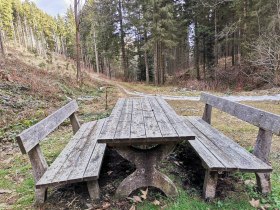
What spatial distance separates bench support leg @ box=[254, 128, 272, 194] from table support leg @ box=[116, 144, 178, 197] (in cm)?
102

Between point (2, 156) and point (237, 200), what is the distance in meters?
4.32

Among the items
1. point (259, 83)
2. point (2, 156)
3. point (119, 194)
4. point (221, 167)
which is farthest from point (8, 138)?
point (259, 83)

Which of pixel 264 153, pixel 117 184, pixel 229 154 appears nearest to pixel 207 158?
pixel 229 154

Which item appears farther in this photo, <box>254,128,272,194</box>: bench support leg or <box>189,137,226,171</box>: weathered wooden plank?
<box>254,128,272,194</box>: bench support leg

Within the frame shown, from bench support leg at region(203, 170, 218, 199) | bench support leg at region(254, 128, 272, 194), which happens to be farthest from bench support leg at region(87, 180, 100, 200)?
bench support leg at region(254, 128, 272, 194)

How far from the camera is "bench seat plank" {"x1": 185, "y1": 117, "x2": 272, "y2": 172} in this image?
2566mm

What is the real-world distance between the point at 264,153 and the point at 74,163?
2320 millimetres

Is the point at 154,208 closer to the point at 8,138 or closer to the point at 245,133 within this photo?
the point at 245,133

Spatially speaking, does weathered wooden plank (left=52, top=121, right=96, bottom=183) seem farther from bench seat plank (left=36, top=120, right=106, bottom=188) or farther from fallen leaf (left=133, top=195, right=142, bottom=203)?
fallen leaf (left=133, top=195, right=142, bottom=203)

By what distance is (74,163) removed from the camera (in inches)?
114

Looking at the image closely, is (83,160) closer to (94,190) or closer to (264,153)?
(94,190)

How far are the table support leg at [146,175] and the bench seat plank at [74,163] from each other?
39cm

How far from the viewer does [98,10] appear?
25609mm

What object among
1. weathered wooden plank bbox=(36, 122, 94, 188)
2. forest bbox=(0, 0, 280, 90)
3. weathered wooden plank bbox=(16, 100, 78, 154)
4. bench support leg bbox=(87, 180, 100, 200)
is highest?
forest bbox=(0, 0, 280, 90)
